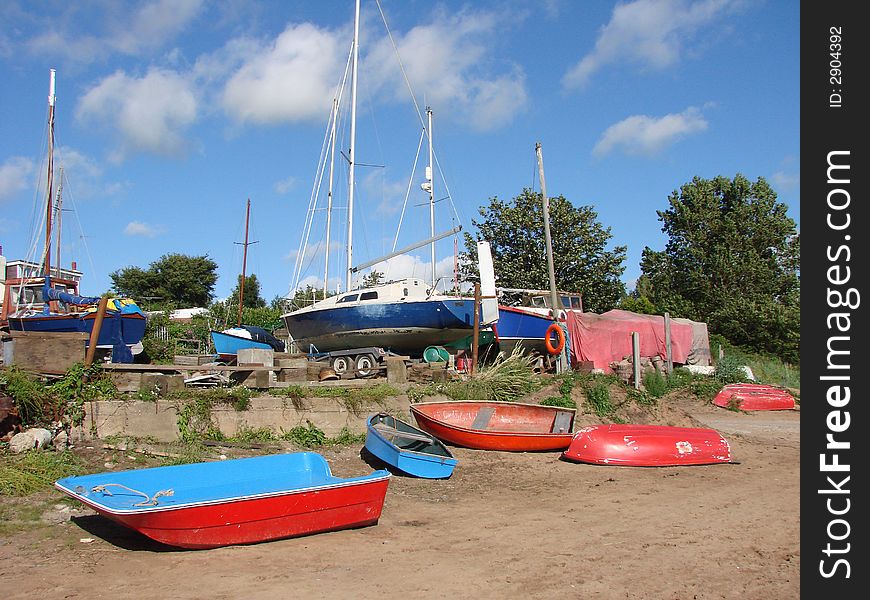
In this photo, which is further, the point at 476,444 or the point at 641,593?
the point at 476,444

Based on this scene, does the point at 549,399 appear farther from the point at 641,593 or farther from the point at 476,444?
the point at 641,593

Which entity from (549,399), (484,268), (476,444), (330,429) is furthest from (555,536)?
(484,268)

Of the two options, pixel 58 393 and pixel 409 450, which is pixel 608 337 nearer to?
pixel 409 450

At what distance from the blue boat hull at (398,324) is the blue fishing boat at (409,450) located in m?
6.27

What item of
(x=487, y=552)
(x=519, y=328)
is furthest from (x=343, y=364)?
(x=487, y=552)

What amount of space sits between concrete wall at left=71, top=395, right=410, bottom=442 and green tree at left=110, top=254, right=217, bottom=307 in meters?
44.0

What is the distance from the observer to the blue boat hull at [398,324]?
740 inches

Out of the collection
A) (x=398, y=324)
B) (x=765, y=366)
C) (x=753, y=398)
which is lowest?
(x=753, y=398)

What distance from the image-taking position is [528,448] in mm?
13539

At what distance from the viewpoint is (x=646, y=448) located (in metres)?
12.9

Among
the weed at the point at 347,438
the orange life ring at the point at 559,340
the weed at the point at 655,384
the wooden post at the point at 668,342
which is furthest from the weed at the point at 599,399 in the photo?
the weed at the point at 347,438

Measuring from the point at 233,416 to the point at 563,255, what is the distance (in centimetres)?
2181

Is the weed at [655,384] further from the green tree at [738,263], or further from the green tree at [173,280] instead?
the green tree at [173,280]

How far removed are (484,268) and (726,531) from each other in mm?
11776
